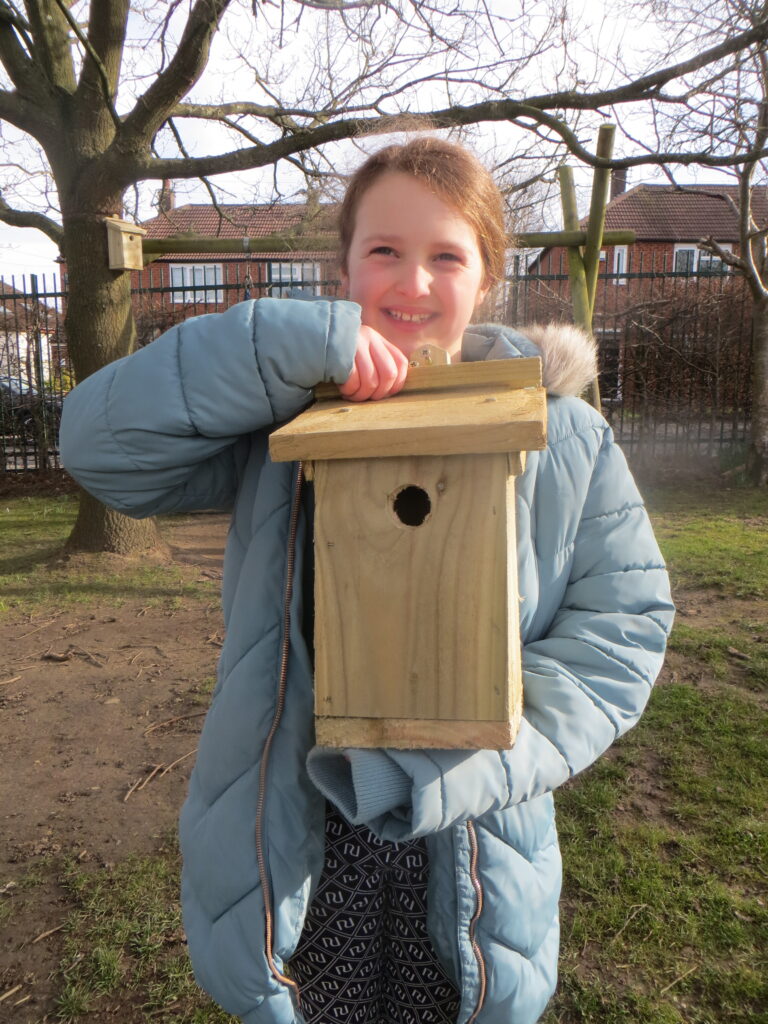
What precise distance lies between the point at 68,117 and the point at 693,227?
2620cm

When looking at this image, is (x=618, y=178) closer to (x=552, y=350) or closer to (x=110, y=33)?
(x=110, y=33)

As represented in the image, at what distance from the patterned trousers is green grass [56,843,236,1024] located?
2.65 feet

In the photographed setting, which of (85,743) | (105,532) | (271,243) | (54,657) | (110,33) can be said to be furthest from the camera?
(105,532)

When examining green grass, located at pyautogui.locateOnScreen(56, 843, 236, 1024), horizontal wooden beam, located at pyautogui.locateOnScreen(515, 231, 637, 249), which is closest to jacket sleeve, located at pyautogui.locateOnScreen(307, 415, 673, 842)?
green grass, located at pyautogui.locateOnScreen(56, 843, 236, 1024)

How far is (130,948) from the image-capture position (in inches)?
90.6

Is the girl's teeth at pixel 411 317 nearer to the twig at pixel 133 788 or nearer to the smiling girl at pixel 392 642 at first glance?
the smiling girl at pixel 392 642

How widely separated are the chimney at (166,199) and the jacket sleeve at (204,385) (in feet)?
21.3

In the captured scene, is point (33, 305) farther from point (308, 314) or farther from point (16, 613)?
point (308, 314)

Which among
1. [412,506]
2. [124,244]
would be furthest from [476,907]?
[124,244]

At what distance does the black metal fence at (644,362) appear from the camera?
1002 centimetres

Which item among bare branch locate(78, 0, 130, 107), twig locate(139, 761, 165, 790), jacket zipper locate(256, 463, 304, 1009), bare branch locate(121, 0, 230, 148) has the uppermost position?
bare branch locate(78, 0, 130, 107)

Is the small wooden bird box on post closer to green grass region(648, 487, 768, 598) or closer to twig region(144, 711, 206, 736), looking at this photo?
twig region(144, 711, 206, 736)

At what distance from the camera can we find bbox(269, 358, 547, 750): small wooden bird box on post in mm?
1065

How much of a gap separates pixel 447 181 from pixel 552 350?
1.15 ft
